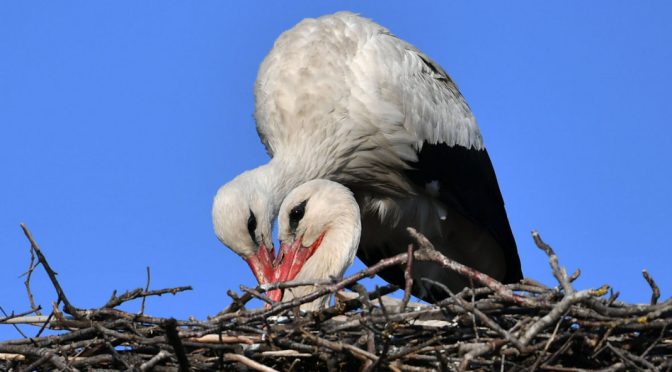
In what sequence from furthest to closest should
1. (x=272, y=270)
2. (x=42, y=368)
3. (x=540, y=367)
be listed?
(x=272, y=270) < (x=42, y=368) < (x=540, y=367)

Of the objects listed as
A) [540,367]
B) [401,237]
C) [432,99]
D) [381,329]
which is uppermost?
A: [432,99]

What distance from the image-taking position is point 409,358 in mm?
3807

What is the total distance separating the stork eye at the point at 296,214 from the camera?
5094 mm

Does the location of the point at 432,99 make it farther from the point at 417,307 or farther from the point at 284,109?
the point at 417,307

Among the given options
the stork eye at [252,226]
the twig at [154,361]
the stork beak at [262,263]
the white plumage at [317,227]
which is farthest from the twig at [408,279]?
the stork eye at [252,226]

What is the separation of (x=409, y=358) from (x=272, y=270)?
144cm

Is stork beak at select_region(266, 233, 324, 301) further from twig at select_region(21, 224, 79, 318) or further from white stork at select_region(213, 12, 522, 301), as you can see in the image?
twig at select_region(21, 224, 79, 318)

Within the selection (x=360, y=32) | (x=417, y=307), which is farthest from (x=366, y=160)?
(x=417, y=307)

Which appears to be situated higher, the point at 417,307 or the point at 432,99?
the point at 432,99

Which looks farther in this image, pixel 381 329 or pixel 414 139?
pixel 414 139

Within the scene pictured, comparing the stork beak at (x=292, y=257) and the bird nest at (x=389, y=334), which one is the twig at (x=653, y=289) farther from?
the stork beak at (x=292, y=257)

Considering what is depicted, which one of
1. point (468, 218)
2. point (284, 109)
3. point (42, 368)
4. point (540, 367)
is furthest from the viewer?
point (468, 218)

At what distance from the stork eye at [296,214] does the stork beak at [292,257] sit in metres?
0.06

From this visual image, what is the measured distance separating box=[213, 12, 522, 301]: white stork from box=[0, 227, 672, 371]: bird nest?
1253 millimetres
